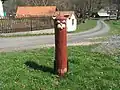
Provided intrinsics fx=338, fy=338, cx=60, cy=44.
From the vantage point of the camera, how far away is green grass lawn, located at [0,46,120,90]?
9.05m

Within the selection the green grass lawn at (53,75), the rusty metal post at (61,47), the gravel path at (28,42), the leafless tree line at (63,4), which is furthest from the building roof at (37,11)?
the rusty metal post at (61,47)

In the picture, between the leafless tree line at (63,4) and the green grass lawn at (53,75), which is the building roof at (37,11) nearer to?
the leafless tree line at (63,4)

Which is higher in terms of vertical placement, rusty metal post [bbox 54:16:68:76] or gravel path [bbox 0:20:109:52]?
rusty metal post [bbox 54:16:68:76]

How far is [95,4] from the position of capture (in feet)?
417

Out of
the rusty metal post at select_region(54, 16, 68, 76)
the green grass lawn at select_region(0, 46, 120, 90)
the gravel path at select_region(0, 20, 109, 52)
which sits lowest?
the gravel path at select_region(0, 20, 109, 52)

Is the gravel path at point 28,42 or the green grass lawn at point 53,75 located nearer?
the green grass lawn at point 53,75

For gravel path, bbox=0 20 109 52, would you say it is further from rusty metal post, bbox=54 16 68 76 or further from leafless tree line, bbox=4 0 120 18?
leafless tree line, bbox=4 0 120 18

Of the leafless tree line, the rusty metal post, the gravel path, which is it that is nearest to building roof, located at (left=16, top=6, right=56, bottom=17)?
the leafless tree line

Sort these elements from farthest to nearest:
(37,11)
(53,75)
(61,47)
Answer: (37,11) < (61,47) < (53,75)

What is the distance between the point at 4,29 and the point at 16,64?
2485 centimetres

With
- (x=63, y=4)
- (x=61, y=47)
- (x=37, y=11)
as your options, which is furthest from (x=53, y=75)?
(x=63, y=4)

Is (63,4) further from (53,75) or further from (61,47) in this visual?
(53,75)

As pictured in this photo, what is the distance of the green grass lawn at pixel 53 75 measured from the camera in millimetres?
9055

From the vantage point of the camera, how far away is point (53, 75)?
991 centimetres
